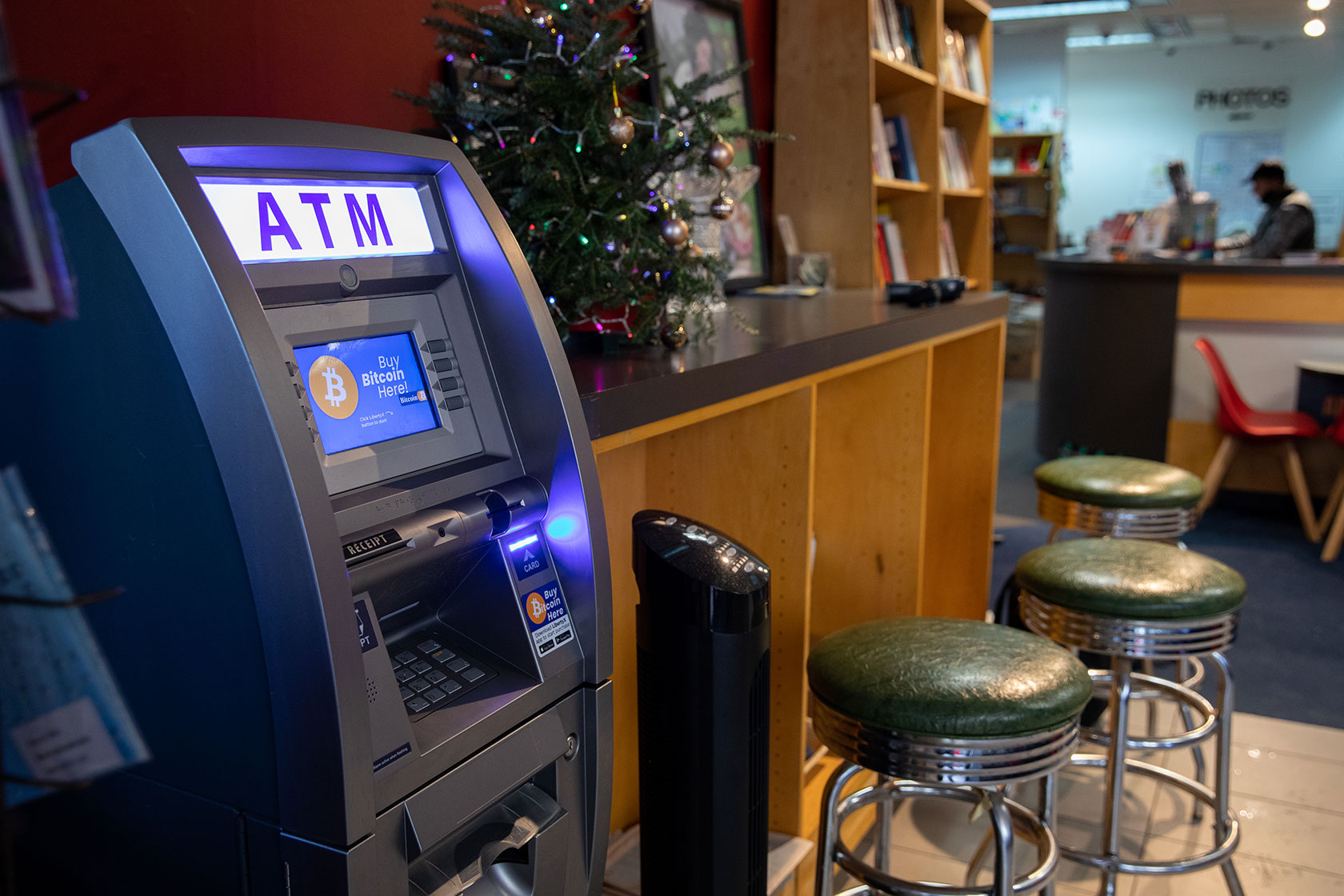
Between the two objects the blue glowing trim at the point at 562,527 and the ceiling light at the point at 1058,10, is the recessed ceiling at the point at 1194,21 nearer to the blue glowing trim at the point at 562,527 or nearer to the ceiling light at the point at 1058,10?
the ceiling light at the point at 1058,10

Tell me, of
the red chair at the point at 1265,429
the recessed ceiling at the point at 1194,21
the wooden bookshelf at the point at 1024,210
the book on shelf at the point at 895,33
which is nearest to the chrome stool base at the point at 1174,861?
the book on shelf at the point at 895,33

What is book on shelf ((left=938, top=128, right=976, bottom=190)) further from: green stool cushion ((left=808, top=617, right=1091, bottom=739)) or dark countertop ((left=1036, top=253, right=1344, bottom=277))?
green stool cushion ((left=808, top=617, right=1091, bottom=739))

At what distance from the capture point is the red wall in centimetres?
116

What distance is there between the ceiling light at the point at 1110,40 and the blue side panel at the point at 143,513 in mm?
11180

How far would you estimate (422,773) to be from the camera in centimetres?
88

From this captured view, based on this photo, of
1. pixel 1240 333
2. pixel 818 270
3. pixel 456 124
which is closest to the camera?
pixel 456 124

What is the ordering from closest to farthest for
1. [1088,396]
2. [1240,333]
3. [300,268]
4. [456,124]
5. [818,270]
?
[300,268]
[456,124]
[818,270]
[1240,333]
[1088,396]

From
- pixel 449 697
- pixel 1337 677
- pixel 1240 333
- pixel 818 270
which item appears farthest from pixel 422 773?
pixel 1240 333

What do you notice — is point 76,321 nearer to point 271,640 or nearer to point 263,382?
point 263,382

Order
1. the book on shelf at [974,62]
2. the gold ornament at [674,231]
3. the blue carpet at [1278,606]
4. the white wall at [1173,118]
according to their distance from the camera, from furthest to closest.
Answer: the white wall at [1173,118] → the book on shelf at [974,62] → the blue carpet at [1278,606] → the gold ornament at [674,231]

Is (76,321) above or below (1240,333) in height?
above

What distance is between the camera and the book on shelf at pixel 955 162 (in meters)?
4.24

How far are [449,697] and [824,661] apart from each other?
Answer: 685 millimetres

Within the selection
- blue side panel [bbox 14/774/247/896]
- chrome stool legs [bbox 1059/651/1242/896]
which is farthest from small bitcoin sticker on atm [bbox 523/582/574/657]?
chrome stool legs [bbox 1059/651/1242/896]
